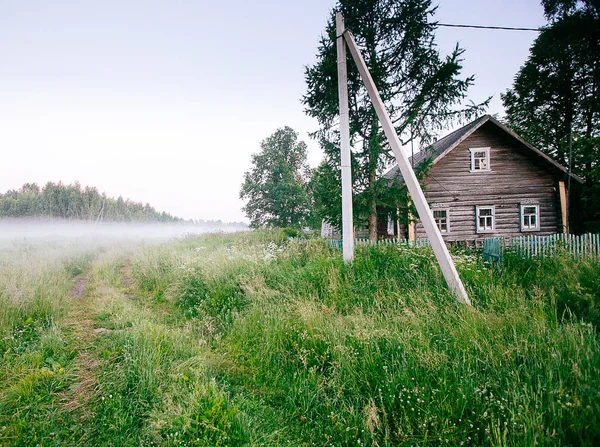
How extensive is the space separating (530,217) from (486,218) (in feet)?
9.02

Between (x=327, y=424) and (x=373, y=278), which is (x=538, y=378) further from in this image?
(x=373, y=278)

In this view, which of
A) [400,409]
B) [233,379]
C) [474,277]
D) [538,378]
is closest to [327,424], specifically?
[400,409]

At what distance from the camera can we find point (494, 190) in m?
15.9

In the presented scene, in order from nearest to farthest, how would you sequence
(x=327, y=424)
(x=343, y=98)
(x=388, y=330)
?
(x=327, y=424) < (x=388, y=330) < (x=343, y=98)

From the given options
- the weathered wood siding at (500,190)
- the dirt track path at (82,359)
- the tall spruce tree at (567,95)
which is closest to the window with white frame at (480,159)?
the weathered wood siding at (500,190)

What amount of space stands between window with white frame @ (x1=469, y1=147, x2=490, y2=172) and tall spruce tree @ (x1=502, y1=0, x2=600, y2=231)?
3.82 metres

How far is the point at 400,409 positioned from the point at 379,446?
41 cm

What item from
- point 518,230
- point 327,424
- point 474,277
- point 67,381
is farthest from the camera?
point 518,230

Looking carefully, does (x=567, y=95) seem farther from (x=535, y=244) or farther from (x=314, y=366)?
(x=314, y=366)

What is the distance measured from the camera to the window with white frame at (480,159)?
15734 millimetres

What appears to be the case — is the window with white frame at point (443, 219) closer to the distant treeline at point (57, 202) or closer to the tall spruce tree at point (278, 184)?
the tall spruce tree at point (278, 184)

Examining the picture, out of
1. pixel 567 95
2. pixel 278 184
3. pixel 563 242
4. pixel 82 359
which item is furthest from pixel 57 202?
pixel 567 95

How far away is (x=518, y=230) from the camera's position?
52.0 ft

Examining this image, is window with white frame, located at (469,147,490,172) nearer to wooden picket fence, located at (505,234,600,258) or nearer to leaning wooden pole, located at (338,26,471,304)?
wooden picket fence, located at (505,234,600,258)
